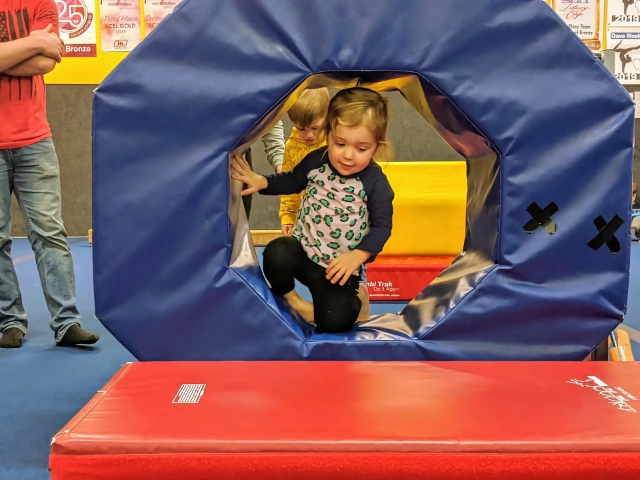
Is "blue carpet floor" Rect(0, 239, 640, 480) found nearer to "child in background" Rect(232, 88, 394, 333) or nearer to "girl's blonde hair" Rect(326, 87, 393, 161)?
"child in background" Rect(232, 88, 394, 333)

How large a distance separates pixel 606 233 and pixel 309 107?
95 cm

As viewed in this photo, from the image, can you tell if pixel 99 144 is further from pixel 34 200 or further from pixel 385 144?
pixel 34 200

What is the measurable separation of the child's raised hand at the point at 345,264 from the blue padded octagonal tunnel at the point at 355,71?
23cm

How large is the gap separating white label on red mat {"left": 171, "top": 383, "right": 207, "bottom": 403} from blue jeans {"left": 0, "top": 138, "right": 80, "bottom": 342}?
3.25 ft

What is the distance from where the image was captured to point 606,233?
3.82 feet

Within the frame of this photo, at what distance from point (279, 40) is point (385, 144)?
1.43ft

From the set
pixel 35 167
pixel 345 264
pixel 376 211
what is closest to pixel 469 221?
pixel 376 211

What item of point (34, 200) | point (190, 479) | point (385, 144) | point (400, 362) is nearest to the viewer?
point (190, 479)

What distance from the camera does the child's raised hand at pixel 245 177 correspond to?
1336 mm

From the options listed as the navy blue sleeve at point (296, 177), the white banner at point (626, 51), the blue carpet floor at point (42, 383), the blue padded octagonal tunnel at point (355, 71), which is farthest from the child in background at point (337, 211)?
the white banner at point (626, 51)

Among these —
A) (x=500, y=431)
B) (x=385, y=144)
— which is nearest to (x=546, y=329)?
(x=500, y=431)

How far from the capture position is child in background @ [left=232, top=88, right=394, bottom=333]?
1.38 meters

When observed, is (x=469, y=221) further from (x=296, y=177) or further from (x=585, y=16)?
(x=585, y=16)

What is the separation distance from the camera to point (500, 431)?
0.79 m
